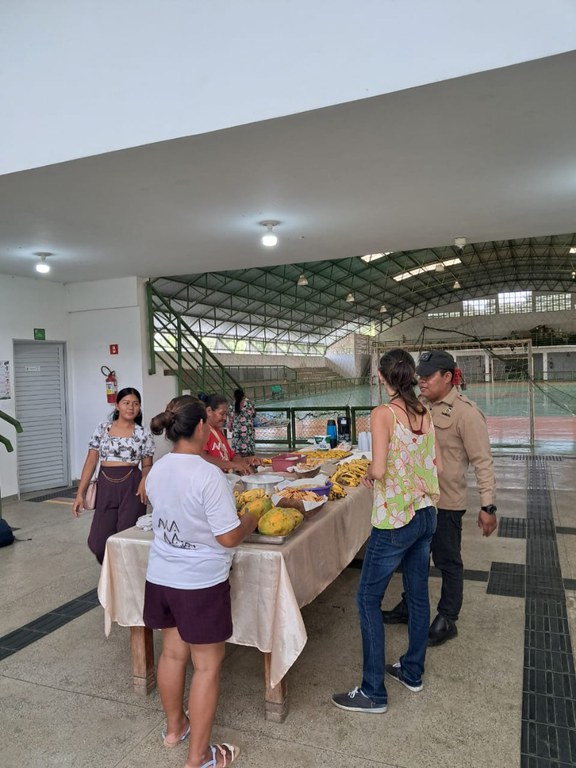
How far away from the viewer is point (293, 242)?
6.84 metres

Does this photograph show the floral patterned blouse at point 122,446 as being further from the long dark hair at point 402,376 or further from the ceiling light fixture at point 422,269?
the ceiling light fixture at point 422,269

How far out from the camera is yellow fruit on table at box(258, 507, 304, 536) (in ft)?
8.43

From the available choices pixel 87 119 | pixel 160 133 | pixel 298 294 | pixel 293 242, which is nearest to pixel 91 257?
pixel 293 242

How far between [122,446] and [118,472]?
0.61ft

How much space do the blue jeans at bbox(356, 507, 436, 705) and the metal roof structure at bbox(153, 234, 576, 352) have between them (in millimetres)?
16377

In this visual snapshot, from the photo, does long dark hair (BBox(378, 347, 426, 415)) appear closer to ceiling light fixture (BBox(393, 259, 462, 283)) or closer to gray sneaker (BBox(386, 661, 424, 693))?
gray sneaker (BBox(386, 661, 424, 693))

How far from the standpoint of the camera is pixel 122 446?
3.79 meters

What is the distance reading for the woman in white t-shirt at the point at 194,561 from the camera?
2080 millimetres

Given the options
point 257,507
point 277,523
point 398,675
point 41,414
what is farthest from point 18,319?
point 398,675

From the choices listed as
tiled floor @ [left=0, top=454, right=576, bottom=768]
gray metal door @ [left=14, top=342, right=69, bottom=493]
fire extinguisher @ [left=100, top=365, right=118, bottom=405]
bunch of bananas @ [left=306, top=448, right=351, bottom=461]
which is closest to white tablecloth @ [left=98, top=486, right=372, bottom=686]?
A: tiled floor @ [left=0, top=454, right=576, bottom=768]

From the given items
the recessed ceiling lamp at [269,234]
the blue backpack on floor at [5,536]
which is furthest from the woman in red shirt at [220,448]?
the blue backpack on floor at [5,536]

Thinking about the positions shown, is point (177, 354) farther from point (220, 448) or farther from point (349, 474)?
point (349, 474)

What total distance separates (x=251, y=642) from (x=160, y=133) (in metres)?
3.21

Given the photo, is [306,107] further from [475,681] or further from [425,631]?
[475,681]
